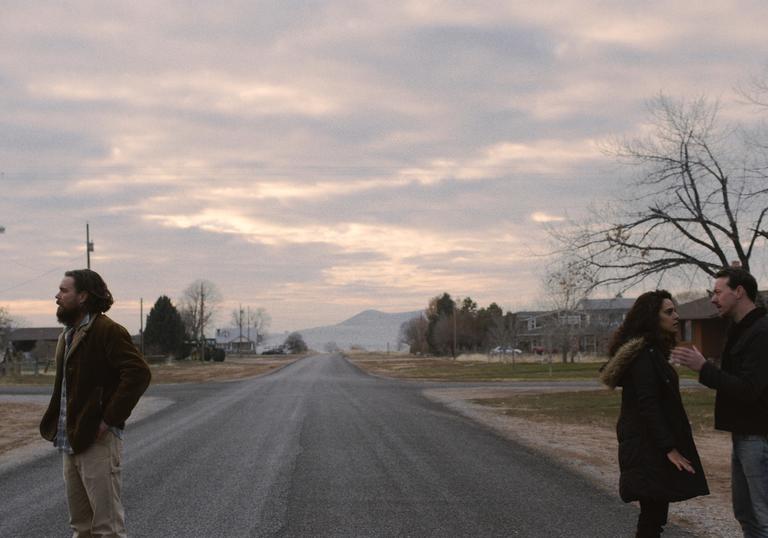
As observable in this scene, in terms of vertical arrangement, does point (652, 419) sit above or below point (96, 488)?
above

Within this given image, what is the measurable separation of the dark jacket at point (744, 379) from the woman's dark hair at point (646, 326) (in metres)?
0.32

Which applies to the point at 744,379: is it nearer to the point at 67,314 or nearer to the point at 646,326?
the point at 646,326

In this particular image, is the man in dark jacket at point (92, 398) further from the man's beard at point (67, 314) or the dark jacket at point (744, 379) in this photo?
the dark jacket at point (744, 379)

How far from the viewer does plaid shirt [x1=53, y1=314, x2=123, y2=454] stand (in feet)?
17.4

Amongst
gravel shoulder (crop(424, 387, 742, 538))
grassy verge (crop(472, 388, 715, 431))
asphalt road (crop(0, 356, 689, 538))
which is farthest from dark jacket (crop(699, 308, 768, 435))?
grassy verge (crop(472, 388, 715, 431))

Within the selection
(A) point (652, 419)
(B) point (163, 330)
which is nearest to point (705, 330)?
(A) point (652, 419)

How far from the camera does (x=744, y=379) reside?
5066 millimetres

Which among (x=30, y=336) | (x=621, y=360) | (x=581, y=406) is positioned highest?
(x=30, y=336)

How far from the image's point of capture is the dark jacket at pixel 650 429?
507 cm

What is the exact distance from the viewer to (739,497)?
17.4ft

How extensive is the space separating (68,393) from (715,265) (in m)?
17.4

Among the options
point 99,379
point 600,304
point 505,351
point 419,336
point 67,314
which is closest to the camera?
point 99,379

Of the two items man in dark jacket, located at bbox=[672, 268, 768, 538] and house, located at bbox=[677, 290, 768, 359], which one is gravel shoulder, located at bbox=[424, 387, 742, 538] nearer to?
man in dark jacket, located at bbox=[672, 268, 768, 538]

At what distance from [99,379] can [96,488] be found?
2.19 ft
